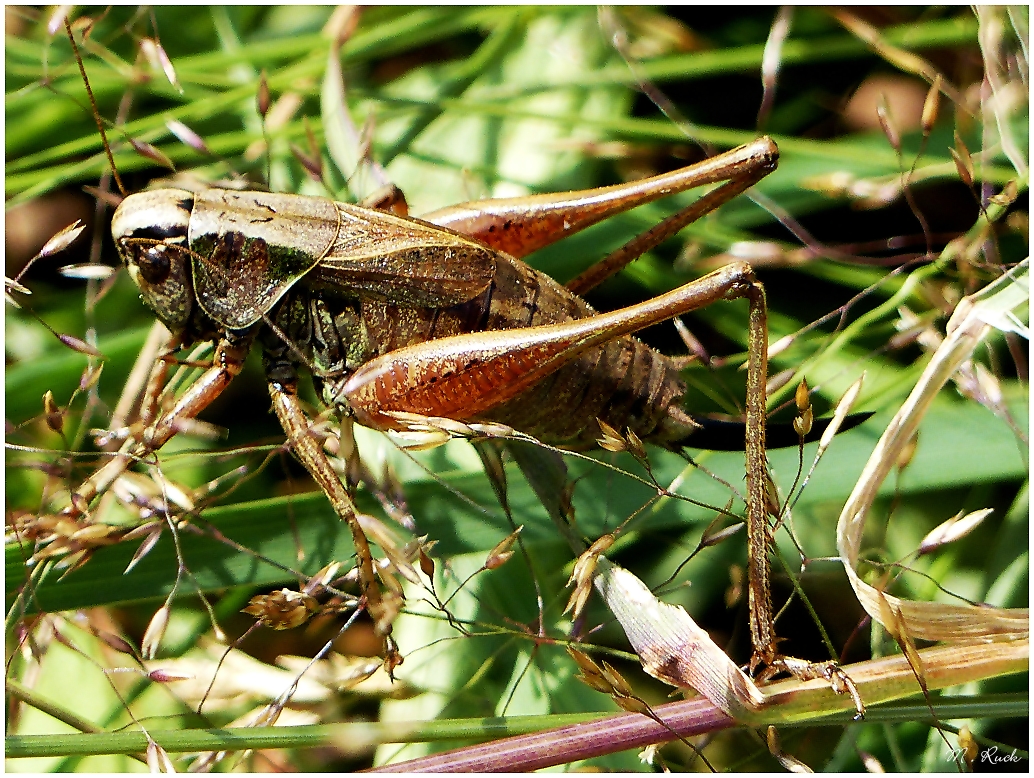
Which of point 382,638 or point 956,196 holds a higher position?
point 956,196

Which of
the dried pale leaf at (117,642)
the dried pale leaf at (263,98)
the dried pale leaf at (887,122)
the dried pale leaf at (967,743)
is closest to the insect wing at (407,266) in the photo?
the dried pale leaf at (263,98)

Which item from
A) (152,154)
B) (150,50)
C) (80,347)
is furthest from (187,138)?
(80,347)

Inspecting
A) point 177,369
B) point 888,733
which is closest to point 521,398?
point 177,369

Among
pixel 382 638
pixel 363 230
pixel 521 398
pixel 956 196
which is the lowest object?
pixel 382 638

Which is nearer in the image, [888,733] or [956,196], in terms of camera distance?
[888,733]

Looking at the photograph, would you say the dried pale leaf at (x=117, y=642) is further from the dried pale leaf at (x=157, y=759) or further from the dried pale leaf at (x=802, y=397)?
the dried pale leaf at (x=802, y=397)

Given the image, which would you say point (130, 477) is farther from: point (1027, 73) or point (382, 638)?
point (1027, 73)

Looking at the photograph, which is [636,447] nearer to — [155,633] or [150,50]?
[155,633]

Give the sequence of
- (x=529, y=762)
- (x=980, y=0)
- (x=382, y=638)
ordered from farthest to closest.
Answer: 1. (x=980, y=0)
2. (x=382, y=638)
3. (x=529, y=762)
